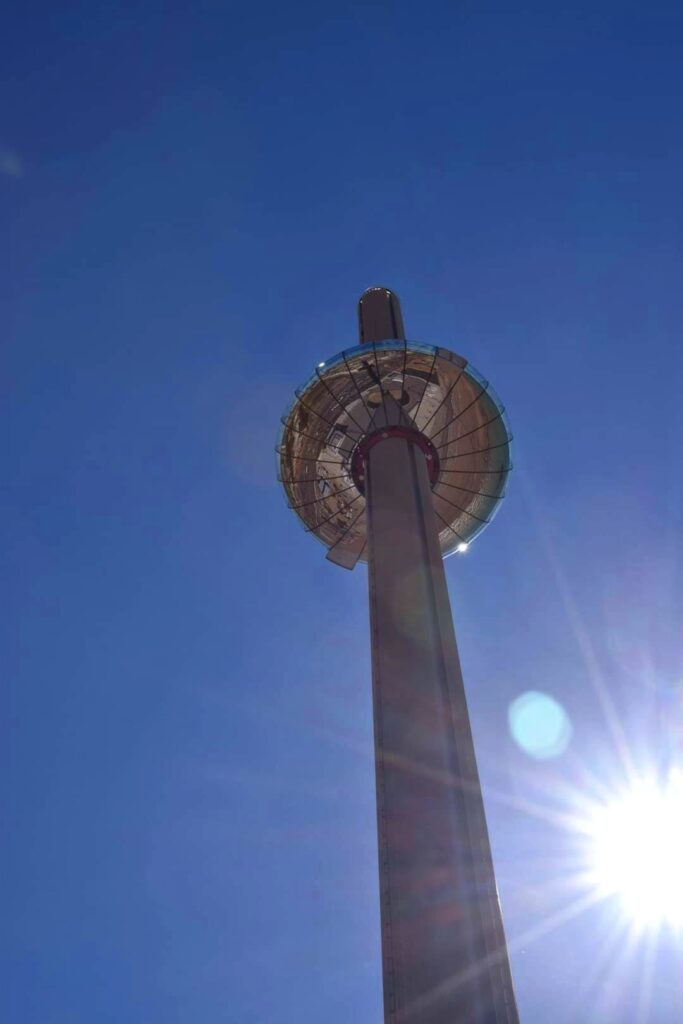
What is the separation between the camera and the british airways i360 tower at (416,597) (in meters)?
14.8

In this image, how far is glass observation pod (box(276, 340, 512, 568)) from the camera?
96.9 ft

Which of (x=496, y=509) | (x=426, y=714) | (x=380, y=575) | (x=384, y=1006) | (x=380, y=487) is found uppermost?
(x=496, y=509)

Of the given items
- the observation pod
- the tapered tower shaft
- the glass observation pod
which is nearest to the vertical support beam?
the tapered tower shaft

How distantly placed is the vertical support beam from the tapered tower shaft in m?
0.02

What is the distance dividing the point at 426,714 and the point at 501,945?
195 inches

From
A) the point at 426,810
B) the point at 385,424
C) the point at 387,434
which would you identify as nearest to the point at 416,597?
the point at 426,810

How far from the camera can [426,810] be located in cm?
1664

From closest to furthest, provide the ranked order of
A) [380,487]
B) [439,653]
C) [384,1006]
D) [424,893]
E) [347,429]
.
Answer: [384,1006] → [424,893] → [439,653] → [380,487] → [347,429]

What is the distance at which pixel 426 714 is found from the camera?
59.9 feet

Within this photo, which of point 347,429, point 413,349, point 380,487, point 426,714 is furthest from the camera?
point 347,429

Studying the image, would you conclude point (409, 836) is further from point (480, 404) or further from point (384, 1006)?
point (480, 404)

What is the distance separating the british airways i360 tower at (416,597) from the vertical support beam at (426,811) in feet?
0.10

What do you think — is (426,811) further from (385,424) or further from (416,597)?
(385,424)

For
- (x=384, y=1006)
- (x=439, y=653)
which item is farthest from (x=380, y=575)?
(x=384, y=1006)
